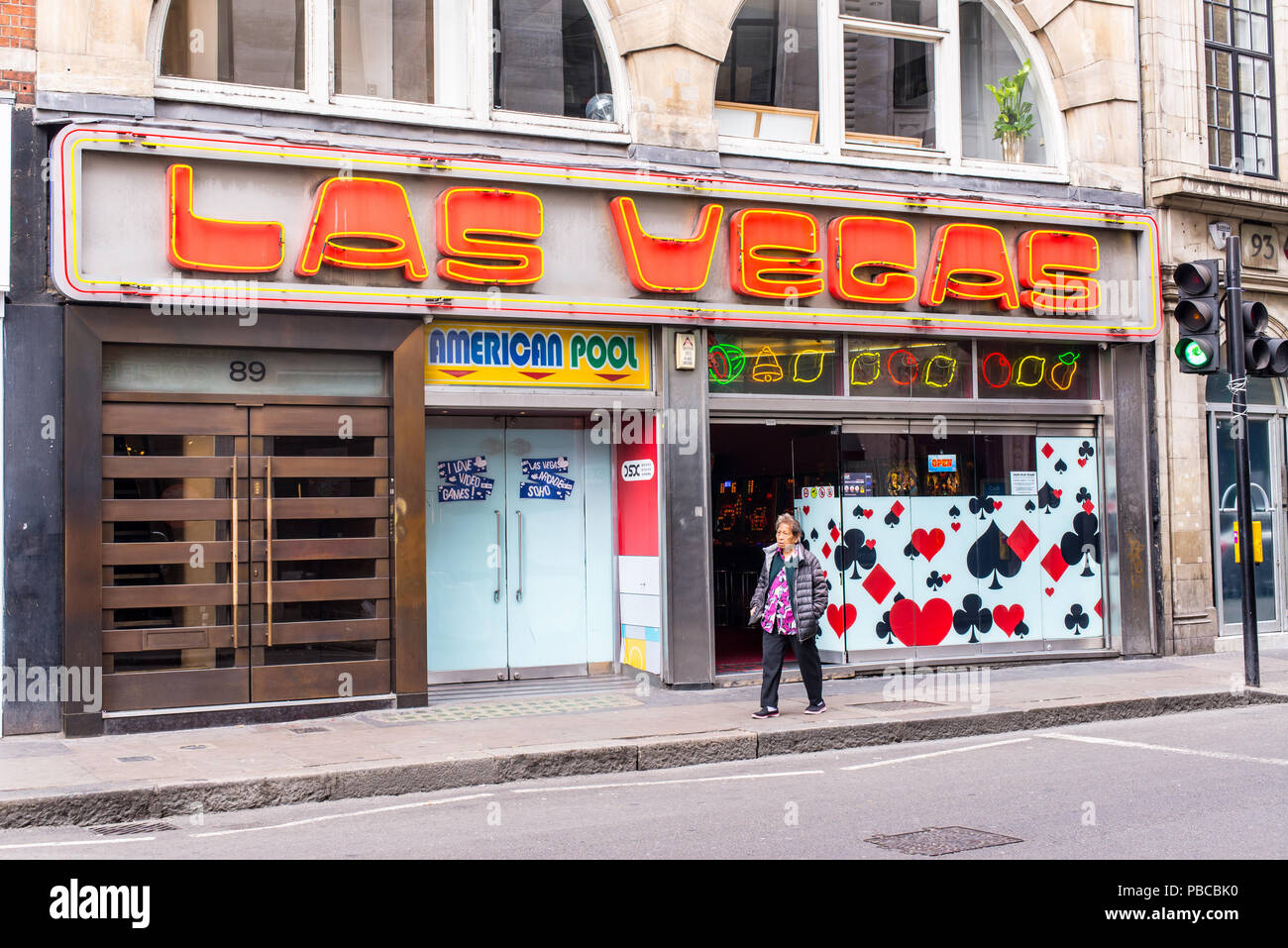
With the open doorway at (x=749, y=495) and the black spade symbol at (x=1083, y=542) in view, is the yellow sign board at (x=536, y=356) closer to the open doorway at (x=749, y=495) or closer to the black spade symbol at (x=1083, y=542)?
the open doorway at (x=749, y=495)

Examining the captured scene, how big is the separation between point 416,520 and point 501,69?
4.51 m

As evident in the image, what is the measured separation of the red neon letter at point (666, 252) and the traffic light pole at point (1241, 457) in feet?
16.5

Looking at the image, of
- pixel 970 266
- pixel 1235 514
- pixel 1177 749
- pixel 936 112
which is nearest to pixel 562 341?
pixel 970 266

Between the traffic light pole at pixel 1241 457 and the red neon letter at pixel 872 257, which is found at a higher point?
the red neon letter at pixel 872 257

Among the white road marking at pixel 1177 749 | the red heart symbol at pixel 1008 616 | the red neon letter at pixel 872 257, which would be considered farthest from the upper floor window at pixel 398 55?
the white road marking at pixel 1177 749

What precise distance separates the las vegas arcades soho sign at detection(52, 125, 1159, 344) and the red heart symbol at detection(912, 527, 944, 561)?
221 centimetres

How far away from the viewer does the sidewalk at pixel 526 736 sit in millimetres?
8633

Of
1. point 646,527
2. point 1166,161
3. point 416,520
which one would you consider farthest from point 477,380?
point 1166,161

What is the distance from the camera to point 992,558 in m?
14.6

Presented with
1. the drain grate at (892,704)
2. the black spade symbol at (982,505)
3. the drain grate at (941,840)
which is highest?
the black spade symbol at (982,505)

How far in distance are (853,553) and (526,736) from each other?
16.7 ft

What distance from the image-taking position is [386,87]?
12305 millimetres

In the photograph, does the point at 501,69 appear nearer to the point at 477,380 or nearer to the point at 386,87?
the point at 386,87

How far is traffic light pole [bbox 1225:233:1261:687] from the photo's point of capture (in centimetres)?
1241
